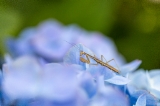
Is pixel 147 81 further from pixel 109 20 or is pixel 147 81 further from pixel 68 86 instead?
pixel 109 20

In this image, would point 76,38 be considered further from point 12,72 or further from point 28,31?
point 12,72

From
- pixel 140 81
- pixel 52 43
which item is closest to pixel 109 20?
pixel 52 43

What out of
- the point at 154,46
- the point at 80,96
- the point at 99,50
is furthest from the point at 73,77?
the point at 154,46

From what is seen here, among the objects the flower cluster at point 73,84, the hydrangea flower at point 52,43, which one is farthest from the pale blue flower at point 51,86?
the hydrangea flower at point 52,43

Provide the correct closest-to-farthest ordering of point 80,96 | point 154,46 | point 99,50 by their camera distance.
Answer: point 80,96 < point 99,50 < point 154,46

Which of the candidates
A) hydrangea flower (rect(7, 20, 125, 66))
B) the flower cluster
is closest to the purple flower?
the flower cluster

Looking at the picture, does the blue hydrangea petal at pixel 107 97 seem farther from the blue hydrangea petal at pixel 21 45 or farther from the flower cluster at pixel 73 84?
the blue hydrangea petal at pixel 21 45

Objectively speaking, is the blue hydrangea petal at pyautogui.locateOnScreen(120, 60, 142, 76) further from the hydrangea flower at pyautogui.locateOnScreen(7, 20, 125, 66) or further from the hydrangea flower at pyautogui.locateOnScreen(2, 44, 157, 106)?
the hydrangea flower at pyautogui.locateOnScreen(7, 20, 125, 66)
